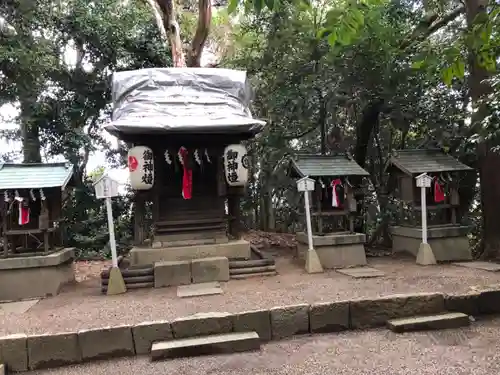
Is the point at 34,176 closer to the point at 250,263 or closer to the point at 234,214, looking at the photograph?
the point at 234,214

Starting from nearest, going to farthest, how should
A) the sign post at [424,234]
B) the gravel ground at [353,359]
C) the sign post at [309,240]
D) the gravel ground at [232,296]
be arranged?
the gravel ground at [353,359] → the gravel ground at [232,296] → the sign post at [309,240] → the sign post at [424,234]

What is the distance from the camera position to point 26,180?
7.54 meters

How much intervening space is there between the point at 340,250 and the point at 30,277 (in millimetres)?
6079

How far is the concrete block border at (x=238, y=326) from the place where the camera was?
4535 millimetres

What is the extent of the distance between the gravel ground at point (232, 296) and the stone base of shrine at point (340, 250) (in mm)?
588

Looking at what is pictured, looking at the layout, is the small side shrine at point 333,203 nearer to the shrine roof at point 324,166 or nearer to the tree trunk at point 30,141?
the shrine roof at point 324,166

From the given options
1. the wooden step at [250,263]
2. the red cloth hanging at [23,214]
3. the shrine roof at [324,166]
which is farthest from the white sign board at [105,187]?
the shrine roof at [324,166]

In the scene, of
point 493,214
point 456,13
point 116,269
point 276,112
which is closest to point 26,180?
point 116,269

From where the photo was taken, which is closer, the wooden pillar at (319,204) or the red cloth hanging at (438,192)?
the wooden pillar at (319,204)

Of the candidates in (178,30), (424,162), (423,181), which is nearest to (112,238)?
(423,181)

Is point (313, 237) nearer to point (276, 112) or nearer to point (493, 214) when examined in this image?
point (493, 214)

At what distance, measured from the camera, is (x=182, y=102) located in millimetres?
8922

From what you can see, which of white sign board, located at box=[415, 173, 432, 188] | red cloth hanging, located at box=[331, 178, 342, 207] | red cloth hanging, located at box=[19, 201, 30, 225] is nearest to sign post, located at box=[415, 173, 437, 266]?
white sign board, located at box=[415, 173, 432, 188]

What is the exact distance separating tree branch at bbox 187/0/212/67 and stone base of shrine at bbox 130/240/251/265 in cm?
717
